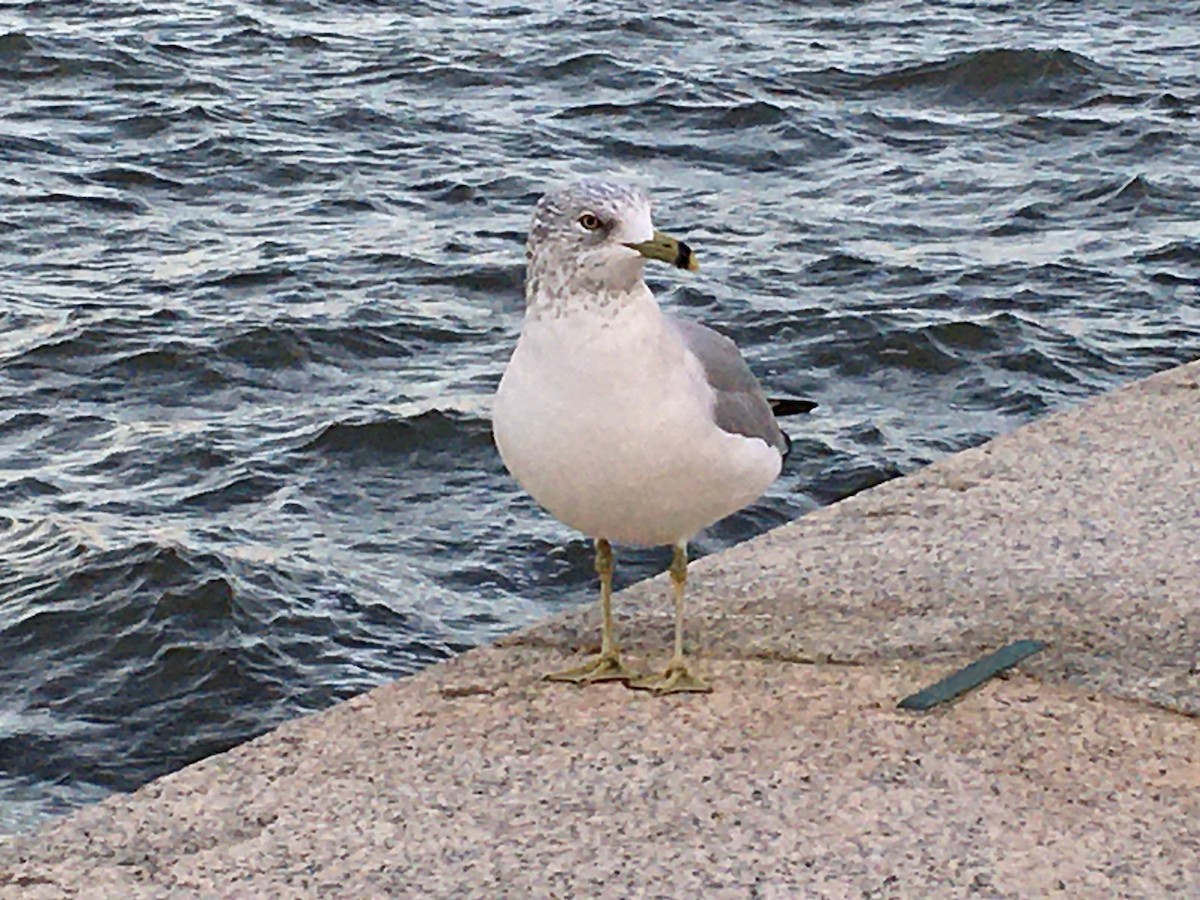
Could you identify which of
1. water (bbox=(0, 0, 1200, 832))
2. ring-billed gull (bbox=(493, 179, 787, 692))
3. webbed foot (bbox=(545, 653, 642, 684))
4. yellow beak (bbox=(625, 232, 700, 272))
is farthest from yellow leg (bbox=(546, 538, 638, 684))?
water (bbox=(0, 0, 1200, 832))

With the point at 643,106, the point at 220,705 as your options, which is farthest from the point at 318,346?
the point at 643,106

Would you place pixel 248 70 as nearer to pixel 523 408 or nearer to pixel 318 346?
pixel 318 346

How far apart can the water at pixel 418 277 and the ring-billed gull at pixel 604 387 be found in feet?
6.14

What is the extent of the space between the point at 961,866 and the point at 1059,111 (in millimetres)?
7893

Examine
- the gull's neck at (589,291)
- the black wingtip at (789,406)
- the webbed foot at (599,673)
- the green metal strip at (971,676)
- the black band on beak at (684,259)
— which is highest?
the black band on beak at (684,259)

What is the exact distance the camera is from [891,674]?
4480mm

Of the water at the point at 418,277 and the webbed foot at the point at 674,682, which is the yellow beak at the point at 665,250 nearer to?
the webbed foot at the point at 674,682

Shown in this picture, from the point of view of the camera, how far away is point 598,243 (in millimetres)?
4184

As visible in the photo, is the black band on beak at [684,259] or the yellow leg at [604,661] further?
the yellow leg at [604,661]

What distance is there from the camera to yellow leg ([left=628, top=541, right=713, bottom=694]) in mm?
4508

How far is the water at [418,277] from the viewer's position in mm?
6367

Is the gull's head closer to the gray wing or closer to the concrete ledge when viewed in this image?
the gray wing

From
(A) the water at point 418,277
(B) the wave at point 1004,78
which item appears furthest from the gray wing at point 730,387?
(B) the wave at point 1004,78

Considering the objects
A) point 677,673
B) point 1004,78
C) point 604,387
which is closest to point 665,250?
point 604,387
